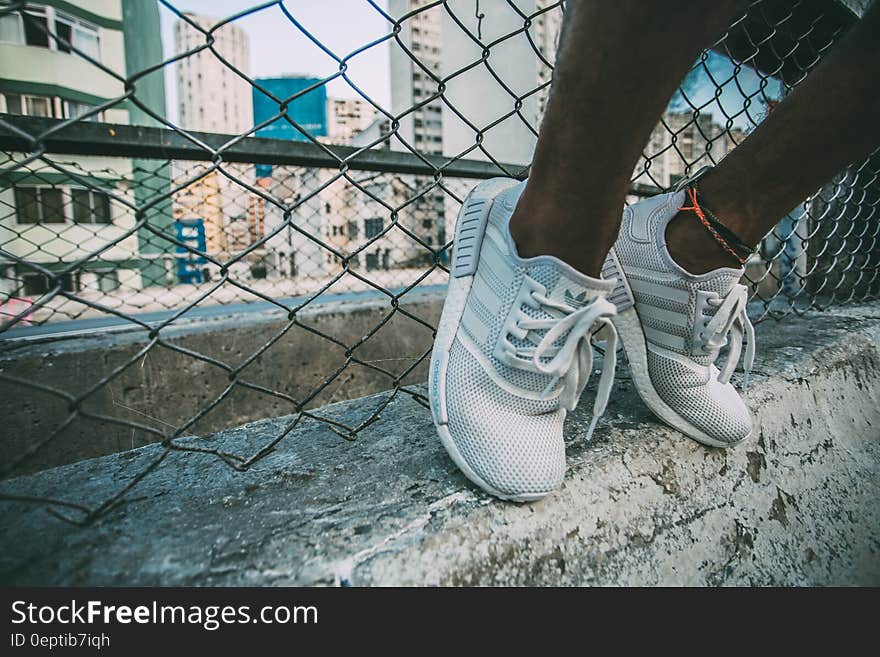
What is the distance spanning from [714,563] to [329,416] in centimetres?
74

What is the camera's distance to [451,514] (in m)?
0.59

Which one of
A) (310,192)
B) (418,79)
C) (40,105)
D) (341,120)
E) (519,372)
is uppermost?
(418,79)

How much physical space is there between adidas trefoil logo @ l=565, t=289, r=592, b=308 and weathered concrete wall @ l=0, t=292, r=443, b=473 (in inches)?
29.3

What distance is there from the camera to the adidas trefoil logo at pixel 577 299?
2.15 feet

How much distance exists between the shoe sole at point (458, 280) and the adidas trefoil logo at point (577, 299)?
0.19 meters

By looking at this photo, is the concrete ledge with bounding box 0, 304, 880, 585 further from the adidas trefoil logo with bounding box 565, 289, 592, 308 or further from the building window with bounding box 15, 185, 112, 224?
the building window with bounding box 15, 185, 112, 224

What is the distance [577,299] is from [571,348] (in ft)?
0.26

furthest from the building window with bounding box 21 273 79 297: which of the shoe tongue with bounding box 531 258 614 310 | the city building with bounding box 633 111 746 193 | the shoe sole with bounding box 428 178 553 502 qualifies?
the city building with bounding box 633 111 746 193

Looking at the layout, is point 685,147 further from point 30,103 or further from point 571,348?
point 30,103

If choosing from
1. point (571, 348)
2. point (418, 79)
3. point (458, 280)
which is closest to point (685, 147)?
point (458, 280)
